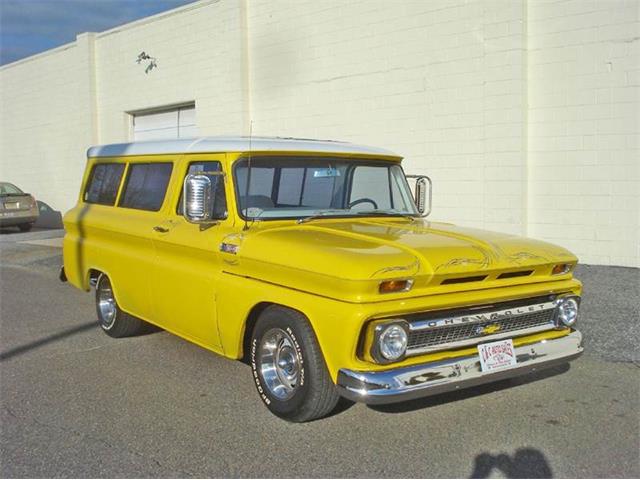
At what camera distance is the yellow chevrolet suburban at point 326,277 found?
12.6 feet

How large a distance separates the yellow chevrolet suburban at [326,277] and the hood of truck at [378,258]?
0.03 feet

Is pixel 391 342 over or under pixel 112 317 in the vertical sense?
over

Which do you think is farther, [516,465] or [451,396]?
[451,396]

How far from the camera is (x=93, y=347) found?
21.1 ft

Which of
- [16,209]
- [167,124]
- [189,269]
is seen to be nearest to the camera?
[189,269]

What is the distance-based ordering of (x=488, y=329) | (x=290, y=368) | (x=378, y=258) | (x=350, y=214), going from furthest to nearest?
(x=350, y=214), (x=290, y=368), (x=488, y=329), (x=378, y=258)

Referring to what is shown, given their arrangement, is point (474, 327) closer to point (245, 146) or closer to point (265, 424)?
point (265, 424)

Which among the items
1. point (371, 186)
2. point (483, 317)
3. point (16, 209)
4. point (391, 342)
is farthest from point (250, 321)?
point (16, 209)

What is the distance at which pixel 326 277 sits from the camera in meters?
3.88

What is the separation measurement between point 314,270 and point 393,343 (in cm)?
63

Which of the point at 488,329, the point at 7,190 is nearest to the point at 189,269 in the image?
the point at 488,329

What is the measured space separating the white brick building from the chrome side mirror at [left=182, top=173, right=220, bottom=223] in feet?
20.8

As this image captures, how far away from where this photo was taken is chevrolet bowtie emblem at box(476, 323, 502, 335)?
13.8 feet

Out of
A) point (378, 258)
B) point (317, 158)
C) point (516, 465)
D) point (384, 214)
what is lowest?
point (516, 465)
